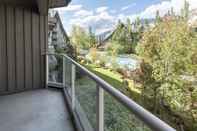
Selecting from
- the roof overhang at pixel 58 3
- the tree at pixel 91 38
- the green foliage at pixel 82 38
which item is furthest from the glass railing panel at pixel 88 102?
the tree at pixel 91 38

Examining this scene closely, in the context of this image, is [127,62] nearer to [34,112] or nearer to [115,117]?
[34,112]

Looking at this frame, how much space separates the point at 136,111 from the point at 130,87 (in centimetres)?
1095

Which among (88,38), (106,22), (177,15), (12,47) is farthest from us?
(106,22)

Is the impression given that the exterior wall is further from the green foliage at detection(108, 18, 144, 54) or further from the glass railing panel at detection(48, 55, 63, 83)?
the green foliage at detection(108, 18, 144, 54)

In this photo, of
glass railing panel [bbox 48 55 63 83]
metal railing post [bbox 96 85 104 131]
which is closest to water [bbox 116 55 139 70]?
glass railing panel [bbox 48 55 63 83]

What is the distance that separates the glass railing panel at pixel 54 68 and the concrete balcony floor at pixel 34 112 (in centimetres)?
78

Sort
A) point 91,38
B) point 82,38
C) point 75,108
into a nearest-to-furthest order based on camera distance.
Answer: point 75,108, point 82,38, point 91,38

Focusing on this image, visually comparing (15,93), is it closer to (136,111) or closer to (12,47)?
(12,47)

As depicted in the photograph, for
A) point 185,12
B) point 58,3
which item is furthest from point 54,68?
point 185,12

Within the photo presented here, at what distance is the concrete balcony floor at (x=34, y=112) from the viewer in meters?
3.53

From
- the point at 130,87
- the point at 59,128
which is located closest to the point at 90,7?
the point at 130,87

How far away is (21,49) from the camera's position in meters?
5.88

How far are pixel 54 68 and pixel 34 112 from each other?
8.51 ft

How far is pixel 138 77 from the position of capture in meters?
11.1
